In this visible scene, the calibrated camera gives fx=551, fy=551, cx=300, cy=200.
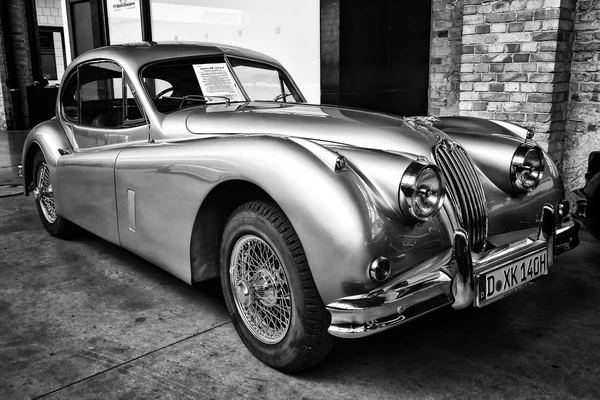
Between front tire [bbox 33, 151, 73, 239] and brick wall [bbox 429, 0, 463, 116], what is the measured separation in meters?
3.53

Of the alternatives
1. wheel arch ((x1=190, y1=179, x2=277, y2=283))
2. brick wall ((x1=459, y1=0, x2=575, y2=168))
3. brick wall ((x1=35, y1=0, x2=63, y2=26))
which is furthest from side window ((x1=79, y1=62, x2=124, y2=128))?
brick wall ((x1=35, y1=0, x2=63, y2=26))

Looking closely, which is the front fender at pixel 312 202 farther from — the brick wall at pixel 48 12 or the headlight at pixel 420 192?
the brick wall at pixel 48 12

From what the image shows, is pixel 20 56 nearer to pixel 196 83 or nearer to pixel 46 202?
pixel 46 202

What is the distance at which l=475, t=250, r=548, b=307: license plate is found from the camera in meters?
2.17

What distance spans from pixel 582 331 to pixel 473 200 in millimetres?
909

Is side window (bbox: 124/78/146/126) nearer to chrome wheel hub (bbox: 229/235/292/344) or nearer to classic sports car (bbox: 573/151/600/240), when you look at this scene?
chrome wheel hub (bbox: 229/235/292/344)

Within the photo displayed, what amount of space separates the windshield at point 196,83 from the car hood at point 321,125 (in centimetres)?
13

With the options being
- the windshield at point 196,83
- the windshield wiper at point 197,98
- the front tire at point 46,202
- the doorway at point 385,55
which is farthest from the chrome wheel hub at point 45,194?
the doorway at point 385,55

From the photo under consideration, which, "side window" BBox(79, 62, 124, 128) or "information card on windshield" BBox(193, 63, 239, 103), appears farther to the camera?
"side window" BBox(79, 62, 124, 128)

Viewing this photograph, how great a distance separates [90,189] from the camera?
3.46 metres

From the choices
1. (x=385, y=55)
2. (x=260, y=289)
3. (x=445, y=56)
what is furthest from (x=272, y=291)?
(x=385, y=55)

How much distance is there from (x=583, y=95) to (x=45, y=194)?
14.5 feet

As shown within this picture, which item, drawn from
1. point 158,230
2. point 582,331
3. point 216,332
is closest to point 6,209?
point 158,230

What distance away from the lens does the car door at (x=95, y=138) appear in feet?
10.8
